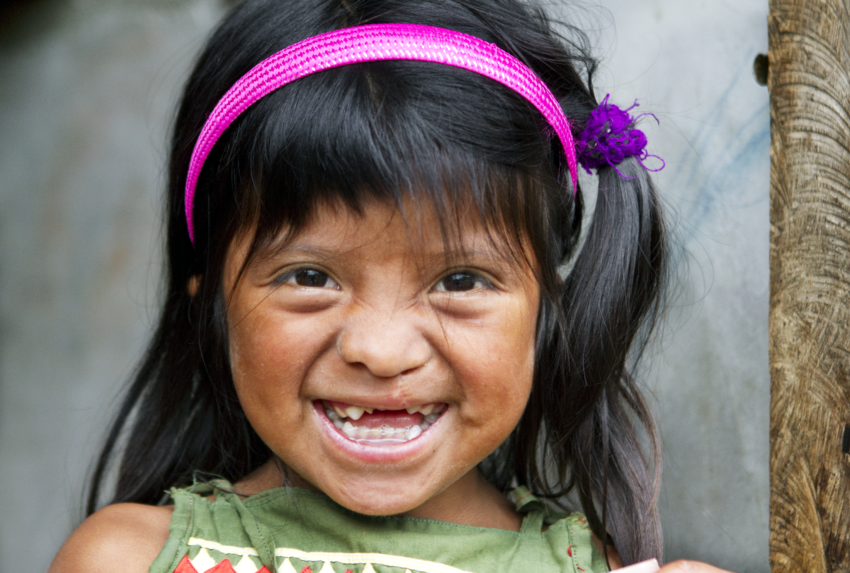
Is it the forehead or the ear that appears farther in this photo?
the ear

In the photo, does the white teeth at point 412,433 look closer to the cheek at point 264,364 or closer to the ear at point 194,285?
the cheek at point 264,364

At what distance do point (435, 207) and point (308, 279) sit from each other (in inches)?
8.0

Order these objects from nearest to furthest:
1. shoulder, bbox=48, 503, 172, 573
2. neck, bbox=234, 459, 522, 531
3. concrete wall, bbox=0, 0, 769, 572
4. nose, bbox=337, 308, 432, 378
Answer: nose, bbox=337, 308, 432, 378 → shoulder, bbox=48, 503, 172, 573 → neck, bbox=234, 459, 522, 531 → concrete wall, bbox=0, 0, 769, 572

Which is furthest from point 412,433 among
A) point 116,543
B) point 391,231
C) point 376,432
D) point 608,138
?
point 608,138

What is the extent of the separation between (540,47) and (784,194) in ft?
1.42

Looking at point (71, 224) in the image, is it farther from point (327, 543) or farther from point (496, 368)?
point (496, 368)

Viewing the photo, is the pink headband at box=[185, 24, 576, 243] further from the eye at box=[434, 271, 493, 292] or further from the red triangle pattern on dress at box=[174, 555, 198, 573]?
the red triangle pattern on dress at box=[174, 555, 198, 573]

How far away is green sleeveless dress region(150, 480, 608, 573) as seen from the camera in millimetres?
1187

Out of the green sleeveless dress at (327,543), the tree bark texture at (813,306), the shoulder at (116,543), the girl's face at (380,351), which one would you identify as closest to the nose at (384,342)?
the girl's face at (380,351)

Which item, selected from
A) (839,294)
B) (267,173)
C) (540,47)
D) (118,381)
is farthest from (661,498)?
(118,381)

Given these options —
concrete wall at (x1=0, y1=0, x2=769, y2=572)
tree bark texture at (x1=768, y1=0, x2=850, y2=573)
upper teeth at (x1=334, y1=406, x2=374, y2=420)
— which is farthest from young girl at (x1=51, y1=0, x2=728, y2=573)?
concrete wall at (x1=0, y1=0, x2=769, y2=572)

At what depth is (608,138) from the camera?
135 cm

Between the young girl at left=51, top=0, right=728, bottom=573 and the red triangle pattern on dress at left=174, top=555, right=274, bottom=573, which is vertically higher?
the young girl at left=51, top=0, right=728, bottom=573

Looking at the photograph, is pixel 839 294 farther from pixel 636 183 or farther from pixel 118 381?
pixel 118 381
